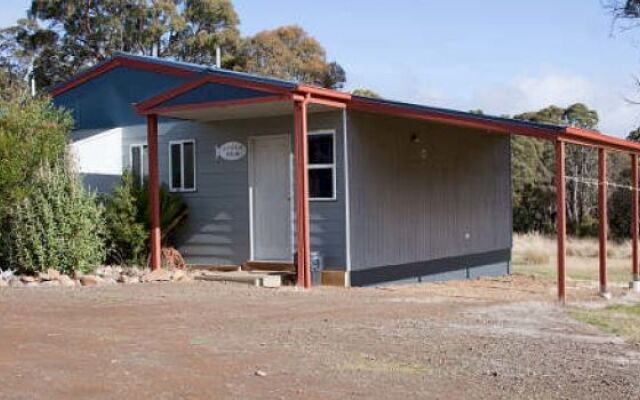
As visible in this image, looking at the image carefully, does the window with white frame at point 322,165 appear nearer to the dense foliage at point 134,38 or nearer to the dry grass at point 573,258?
the dry grass at point 573,258

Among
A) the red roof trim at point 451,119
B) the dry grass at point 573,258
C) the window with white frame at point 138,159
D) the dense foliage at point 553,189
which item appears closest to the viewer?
the red roof trim at point 451,119

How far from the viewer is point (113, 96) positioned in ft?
57.7

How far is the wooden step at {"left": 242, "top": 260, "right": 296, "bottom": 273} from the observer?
48.9 feet

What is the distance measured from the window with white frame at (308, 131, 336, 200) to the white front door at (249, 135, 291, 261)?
70 centimetres

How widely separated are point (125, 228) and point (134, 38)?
74.7 ft

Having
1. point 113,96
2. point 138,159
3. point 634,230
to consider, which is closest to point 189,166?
point 138,159

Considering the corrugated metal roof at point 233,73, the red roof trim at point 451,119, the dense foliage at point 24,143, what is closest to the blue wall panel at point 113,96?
the corrugated metal roof at point 233,73

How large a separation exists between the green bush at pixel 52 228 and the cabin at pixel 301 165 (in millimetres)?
1300

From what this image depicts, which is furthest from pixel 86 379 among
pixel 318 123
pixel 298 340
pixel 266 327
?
pixel 318 123

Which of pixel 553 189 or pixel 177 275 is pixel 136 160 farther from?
pixel 553 189

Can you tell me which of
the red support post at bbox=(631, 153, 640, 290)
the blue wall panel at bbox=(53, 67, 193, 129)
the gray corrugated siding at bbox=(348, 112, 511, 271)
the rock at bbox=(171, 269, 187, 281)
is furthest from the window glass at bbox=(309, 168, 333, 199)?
the red support post at bbox=(631, 153, 640, 290)

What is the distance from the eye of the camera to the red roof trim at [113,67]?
16.3 m

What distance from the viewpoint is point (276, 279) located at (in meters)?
13.7

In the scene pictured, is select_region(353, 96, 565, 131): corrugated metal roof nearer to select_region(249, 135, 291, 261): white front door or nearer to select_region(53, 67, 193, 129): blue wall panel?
select_region(249, 135, 291, 261): white front door
